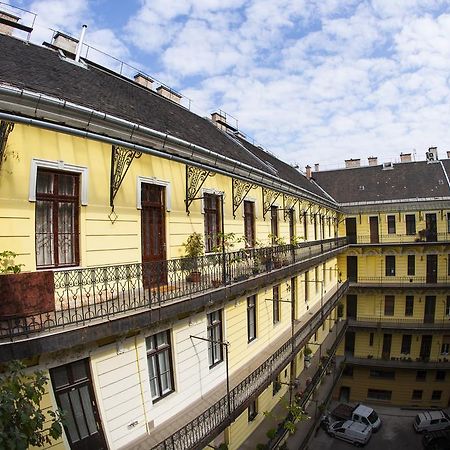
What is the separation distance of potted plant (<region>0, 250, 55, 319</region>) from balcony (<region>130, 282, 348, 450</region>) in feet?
11.6

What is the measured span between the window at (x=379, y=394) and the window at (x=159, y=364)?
85.3 ft

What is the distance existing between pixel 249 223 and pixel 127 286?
6.54 m

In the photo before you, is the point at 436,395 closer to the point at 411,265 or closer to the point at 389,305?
the point at 389,305

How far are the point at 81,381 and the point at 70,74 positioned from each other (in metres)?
6.91

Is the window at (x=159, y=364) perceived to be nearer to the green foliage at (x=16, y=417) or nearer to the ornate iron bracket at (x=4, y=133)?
the green foliage at (x=16, y=417)

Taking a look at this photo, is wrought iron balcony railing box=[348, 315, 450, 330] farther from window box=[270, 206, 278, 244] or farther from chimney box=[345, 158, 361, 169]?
window box=[270, 206, 278, 244]

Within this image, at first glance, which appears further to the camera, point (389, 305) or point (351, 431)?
point (389, 305)

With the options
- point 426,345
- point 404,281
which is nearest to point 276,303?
point 404,281

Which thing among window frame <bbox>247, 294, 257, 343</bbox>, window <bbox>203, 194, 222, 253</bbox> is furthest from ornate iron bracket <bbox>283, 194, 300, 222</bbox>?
window <bbox>203, 194, 222, 253</bbox>

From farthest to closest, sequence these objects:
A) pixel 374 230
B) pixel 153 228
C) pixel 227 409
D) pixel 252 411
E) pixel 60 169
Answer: pixel 374 230, pixel 252 411, pixel 227 409, pixel 153 228, pixel 60 169

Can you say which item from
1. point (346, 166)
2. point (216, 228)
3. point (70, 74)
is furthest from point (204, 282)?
point (346, 166)

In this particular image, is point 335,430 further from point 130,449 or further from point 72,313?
point 72,313

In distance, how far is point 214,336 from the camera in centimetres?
1025

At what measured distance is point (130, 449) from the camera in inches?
273
